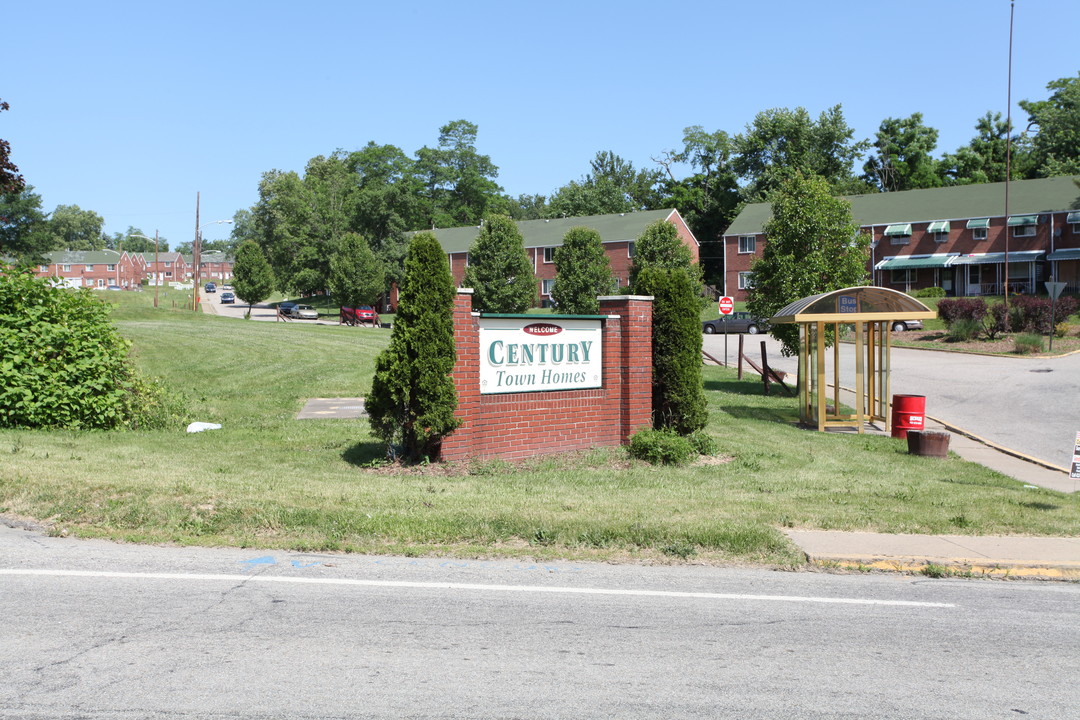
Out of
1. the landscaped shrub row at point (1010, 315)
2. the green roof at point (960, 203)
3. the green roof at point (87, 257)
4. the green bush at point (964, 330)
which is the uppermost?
the green roof at point (87, 257)

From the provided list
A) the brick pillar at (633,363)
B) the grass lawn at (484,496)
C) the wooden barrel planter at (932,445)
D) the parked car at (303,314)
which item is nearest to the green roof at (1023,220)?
the grass lawn at (484,496)

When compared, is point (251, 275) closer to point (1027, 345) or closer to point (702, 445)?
point (1027, 345)

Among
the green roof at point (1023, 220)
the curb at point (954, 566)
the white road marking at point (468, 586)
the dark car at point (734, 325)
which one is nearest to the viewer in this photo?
the white road marking at point (468, 586)

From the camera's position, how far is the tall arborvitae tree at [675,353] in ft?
44.2

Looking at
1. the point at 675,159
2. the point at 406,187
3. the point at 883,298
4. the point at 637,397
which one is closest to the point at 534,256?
the point at 406,187

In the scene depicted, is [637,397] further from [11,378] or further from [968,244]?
[968,244]

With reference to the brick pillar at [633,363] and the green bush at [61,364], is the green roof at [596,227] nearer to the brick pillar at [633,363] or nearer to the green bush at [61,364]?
the green bush at [61,364]

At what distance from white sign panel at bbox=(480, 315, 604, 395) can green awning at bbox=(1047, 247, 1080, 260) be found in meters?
53.1

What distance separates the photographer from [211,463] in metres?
11.4

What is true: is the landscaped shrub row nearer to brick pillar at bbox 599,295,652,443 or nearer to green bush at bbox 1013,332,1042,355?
green bush at bbox 1013,332,1042,355

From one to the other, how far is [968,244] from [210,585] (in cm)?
6275

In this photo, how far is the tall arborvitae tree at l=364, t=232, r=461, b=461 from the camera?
37.1ft

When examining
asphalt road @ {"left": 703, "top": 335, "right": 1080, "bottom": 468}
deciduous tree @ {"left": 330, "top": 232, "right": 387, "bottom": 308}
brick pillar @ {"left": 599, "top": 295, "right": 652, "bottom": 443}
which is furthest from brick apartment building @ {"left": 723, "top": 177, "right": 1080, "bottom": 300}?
brick pillar @ {"left": 599, "top": 295, "right": 652, "bottom": 443}

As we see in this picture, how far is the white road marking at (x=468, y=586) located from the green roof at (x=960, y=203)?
56.1 m
